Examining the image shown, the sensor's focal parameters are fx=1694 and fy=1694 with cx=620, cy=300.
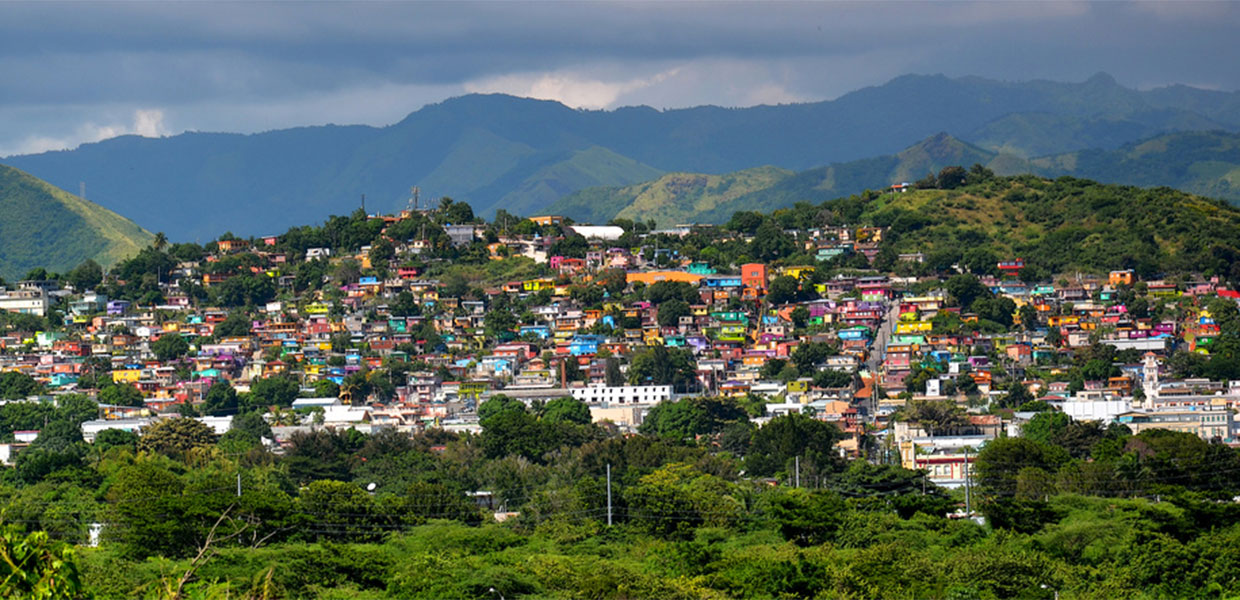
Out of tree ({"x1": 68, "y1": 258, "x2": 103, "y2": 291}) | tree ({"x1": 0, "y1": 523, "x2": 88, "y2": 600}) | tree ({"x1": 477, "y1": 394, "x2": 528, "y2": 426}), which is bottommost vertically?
tree ({"x1": 477, "y1": 394, "x2": 528, "y2": 426})

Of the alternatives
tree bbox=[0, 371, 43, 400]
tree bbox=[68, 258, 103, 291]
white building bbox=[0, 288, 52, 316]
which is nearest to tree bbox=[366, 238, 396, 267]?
tree bbox=[68, 258, 103, 291]

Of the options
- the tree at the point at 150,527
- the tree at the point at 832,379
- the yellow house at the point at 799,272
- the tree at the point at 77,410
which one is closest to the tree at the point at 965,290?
the yellow house at the point at 799,272

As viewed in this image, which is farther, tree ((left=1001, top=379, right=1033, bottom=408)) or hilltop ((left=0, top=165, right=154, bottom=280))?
hilltop ((left=0, top=165, right=154, bottom=280))

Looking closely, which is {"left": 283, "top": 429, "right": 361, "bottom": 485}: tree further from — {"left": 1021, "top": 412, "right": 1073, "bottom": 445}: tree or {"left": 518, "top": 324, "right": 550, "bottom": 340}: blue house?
{"left": 518, "top": 324, "right": 550, "bottom": 340}: blue house

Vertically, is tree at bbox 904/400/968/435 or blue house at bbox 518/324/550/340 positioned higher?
blue house at bbox 518/324/550/340

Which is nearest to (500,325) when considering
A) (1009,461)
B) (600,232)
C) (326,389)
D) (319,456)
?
(326,389)

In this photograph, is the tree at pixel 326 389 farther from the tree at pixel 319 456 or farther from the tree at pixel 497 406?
the tree at pixel 319 456

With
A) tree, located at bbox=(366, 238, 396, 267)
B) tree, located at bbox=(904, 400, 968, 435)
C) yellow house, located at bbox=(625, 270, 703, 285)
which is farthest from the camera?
tree, located at bbox=(366, 238, 396, 267)

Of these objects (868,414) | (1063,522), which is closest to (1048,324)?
(868,414)
